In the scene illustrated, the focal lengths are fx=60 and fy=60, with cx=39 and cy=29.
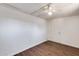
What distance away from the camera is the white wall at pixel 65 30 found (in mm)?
1563

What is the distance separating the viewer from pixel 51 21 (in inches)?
61.6

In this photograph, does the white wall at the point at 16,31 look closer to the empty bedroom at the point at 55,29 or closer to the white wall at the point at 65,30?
the empty bedroom at the point at 55,29

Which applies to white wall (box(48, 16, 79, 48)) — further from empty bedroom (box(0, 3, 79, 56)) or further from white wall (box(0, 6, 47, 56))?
white wall (box(0, 6, 47, 56))

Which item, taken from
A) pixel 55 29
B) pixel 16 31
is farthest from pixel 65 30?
pixel 16 31

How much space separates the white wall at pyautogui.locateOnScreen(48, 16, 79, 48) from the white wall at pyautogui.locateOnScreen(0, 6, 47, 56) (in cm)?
41

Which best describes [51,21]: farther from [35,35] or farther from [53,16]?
[35,35]

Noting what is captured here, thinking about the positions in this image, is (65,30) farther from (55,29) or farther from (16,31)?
(16,31)

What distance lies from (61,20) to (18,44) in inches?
62.2

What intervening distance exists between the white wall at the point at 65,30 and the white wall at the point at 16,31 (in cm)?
41

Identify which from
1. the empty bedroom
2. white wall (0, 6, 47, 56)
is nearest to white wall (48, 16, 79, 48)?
the empty bedroom

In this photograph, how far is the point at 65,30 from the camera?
156 centimetres

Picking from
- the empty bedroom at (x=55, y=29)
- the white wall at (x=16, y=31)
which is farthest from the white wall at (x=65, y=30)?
the white wall at (x=16, y=31)

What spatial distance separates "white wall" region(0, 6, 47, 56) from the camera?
1.51 m

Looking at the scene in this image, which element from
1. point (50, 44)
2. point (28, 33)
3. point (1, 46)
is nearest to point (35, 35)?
point (28, 33)
